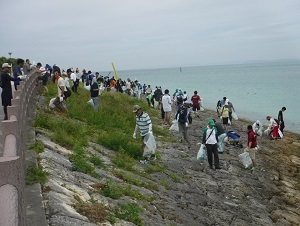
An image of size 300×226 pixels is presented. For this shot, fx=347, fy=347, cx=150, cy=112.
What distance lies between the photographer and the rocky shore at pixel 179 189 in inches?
244

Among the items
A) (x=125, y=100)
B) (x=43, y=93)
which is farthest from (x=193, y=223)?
(x=125, y=100)

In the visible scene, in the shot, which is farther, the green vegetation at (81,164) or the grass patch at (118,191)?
the green vegetation at (81,164)

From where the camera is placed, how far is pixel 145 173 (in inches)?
400

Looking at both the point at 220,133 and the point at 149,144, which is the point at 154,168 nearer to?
the point at 149,144

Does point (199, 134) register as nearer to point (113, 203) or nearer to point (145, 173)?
point (145, 173)

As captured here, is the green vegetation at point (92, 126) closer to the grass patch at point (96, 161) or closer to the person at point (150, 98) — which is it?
the grass patch at point (96, 161)

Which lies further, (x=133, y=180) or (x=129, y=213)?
(x=133, y=180)

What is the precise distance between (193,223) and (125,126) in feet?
25.2

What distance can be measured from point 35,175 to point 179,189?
5.05 meters

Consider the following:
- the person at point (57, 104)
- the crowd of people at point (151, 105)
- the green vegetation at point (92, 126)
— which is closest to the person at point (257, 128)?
the crowd of people at point (151, 105)

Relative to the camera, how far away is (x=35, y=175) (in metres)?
6.05

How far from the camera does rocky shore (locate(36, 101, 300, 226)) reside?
20.3 ft

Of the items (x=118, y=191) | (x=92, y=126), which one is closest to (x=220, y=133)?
(x=92, y=126)

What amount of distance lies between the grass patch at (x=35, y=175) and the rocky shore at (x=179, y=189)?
6.4 inches
